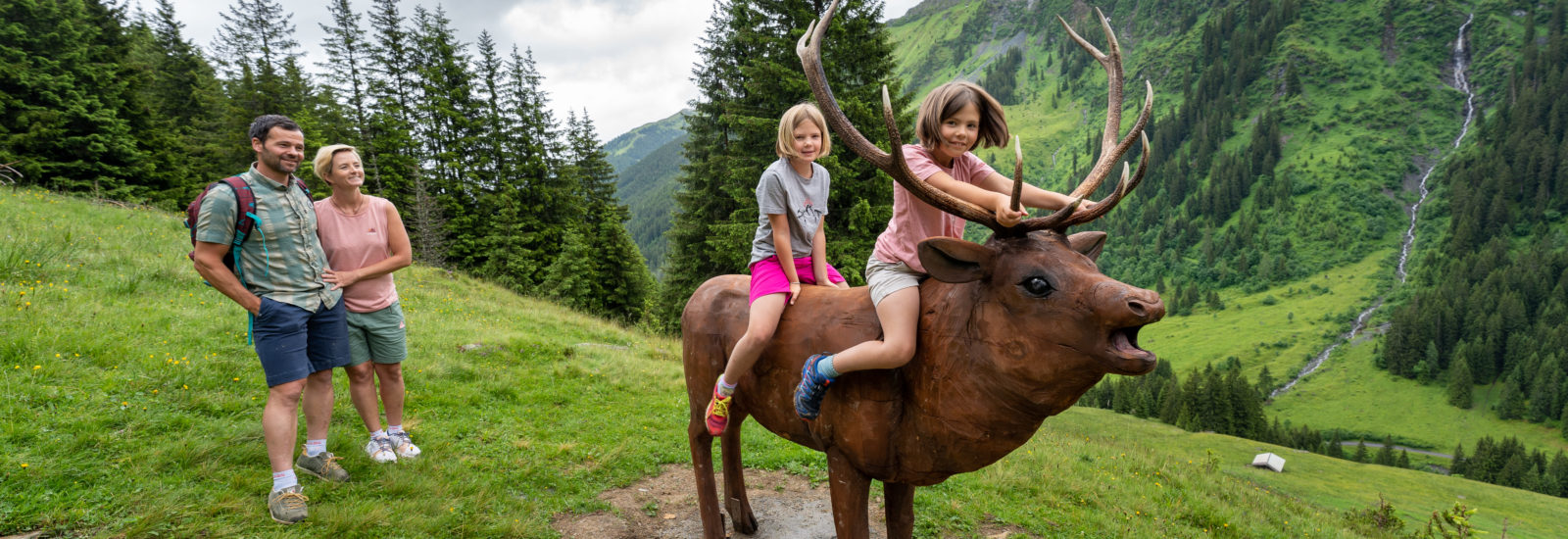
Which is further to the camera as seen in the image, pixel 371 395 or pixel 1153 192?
pixel 1153 192

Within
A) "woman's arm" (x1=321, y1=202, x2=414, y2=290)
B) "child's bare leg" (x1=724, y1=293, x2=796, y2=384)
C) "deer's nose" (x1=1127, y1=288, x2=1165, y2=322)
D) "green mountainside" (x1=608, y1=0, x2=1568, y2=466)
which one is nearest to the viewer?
"deer's nose" (x1=1127, y1=288, x2=1165, y2=322)

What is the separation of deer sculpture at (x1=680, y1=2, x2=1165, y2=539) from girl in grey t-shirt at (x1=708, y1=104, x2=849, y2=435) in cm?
14

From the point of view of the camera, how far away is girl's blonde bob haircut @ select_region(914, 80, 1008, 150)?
104 inches

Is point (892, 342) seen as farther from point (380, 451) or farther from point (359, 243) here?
point (380, 451)

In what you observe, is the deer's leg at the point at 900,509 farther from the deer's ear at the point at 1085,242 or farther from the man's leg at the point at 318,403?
the man's leg at the point at 318,403

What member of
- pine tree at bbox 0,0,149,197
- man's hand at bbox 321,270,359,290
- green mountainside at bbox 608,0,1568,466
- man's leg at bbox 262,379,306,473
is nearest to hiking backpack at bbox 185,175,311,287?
man's hand at bbox 321,270,359,290

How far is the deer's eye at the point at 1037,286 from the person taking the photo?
2.29 m

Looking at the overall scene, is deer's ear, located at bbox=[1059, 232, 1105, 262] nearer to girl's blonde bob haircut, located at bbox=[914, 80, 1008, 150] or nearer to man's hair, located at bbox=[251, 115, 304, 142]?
girl's blonde bob haircut, located at bbox=[914, 80, 1008, 150]

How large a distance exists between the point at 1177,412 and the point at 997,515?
6783 cm

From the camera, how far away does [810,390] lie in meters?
2.73

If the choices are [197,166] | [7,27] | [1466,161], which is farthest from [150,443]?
[1466,161]

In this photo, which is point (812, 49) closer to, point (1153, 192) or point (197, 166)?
point (197, 166)

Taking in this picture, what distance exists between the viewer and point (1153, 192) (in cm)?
12888

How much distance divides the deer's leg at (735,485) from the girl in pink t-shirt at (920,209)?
1.37 m
